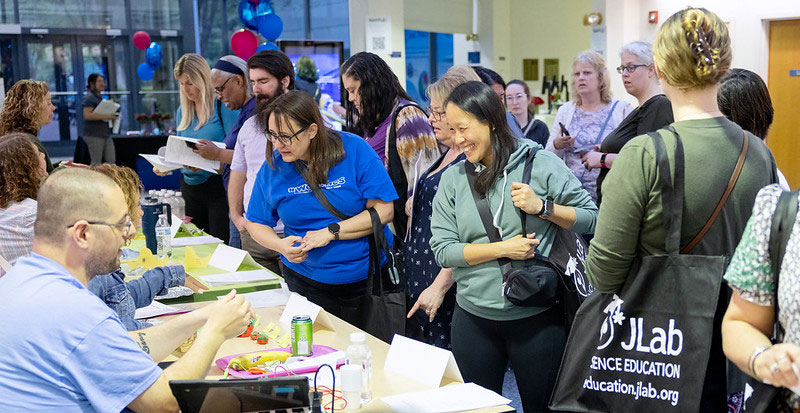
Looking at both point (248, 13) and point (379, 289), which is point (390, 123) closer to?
point (379, 289)

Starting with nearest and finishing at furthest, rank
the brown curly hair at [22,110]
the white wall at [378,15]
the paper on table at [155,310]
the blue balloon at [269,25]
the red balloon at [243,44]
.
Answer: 1. the paper on table at [155,310]
2. the brown curly hair at [22,110]
3. the blue balloon at [269,25]
4. the red balloon at [243,44]
5. the white wall at [378,15]

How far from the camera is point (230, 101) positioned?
15.4ft

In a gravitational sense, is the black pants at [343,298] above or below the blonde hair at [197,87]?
below

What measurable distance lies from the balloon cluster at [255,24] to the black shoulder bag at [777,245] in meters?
7.04

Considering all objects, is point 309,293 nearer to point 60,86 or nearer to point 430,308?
point 430,308

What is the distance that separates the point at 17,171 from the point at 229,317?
1786 mm

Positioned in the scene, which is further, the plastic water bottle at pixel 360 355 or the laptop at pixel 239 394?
the plastic water bottle at pixel 360 355

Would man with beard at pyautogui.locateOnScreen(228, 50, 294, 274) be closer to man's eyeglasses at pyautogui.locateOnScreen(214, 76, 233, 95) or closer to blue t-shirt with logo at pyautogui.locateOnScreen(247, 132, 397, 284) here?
man's eyeglasses at pyautogui.locateOnScreen(214, 76, 233, 95)

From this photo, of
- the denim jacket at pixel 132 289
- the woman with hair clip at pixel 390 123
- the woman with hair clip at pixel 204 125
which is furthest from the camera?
the woman with hair clip at pixel 204 125

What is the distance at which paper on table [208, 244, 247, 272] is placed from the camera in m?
3.68

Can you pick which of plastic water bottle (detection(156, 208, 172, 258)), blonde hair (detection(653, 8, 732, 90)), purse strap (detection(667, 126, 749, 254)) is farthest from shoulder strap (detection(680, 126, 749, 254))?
plastic water bottle (detection(156, 208, 172, 258))

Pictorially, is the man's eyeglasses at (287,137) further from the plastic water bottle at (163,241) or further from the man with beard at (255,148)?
the plastic water bottle at (163,241)

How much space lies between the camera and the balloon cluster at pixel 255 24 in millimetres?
8008

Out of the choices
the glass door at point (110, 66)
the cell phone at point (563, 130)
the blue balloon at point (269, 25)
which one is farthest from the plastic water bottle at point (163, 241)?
the glass door at point (110, 66)
